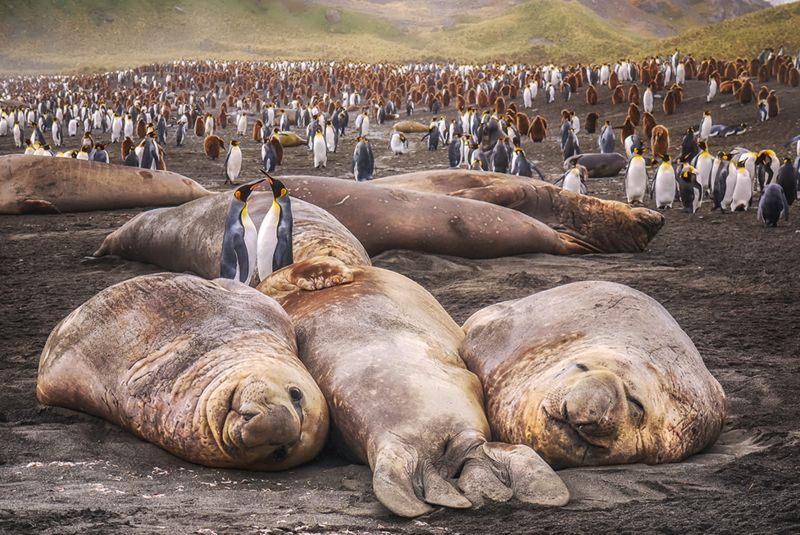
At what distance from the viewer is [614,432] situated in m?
3.64

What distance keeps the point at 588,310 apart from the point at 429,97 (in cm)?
3511

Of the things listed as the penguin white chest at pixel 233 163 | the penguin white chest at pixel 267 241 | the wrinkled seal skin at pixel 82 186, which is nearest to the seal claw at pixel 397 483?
the penguin white chest at pixel 267 241

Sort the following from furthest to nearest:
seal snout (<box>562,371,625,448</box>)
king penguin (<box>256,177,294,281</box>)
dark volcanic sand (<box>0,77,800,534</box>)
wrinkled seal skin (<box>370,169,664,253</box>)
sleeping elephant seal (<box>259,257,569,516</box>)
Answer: wrinkled seal skin (<box>370,169,664,253</box>)
king penguin (<box>256,177,294,281</box>)
seal snout (<box>562,371,625,448</box>)
sleeping elephant seal (<box>259,257,569,516</box>)
dark volcanic sand (<box>0,77,800,534</box>)

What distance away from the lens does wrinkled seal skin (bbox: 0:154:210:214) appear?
43.1ft

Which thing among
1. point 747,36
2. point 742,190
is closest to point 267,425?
point 742,190

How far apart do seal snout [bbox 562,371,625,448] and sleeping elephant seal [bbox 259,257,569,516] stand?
25 centimetres

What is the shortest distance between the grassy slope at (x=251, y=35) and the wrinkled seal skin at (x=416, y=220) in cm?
6161

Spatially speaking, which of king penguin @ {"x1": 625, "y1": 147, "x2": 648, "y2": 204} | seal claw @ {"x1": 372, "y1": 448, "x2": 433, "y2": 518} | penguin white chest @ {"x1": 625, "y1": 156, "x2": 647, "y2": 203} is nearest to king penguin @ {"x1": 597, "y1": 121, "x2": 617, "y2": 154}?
king penguin @ {"x1": 625, "y1": 147, "x2": 648, "y2": 204}

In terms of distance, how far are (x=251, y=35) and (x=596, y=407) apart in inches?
3651

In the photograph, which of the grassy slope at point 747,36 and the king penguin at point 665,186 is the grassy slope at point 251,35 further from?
the king penguin at point 665,186

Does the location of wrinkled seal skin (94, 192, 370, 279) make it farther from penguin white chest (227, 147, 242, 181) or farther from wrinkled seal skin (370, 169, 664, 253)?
penguin white chest (227, 147, 242, 181)

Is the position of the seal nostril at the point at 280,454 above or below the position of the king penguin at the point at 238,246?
below

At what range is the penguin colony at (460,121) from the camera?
1524 cm

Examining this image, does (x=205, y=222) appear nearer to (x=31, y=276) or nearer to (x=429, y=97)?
(x=31, y=276)
